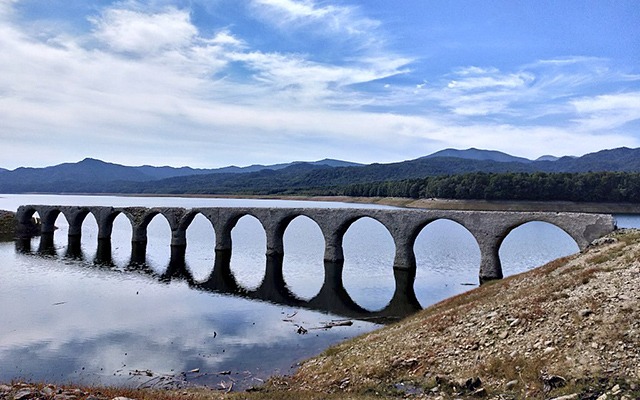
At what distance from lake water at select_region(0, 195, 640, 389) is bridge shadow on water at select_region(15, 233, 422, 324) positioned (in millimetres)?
619

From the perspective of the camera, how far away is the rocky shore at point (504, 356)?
12.6 meters

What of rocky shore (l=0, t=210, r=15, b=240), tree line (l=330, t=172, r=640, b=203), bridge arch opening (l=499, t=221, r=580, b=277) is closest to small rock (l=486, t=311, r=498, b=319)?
bridge arch opening (l=499, t=221, r=580, b=277)

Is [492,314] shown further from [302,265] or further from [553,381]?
[302,265]

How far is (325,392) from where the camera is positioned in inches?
Answer: 602

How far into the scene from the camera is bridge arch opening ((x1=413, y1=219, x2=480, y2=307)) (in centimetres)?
3550

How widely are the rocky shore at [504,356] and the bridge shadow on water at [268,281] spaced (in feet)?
33.2

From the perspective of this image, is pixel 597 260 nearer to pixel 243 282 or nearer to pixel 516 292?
pixel 516 292

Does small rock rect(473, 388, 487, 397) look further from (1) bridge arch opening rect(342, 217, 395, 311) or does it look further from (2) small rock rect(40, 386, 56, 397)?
(1) bridge arch opening rect(342, 217, 395, 311)

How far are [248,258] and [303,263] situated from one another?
698 centimetres

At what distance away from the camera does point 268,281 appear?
1587 inches

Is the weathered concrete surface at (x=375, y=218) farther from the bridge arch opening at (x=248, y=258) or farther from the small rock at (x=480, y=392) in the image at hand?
the small rock at (x=480, y=392)

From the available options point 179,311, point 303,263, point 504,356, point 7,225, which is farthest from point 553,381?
point 7,225

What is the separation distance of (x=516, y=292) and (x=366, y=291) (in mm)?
16293

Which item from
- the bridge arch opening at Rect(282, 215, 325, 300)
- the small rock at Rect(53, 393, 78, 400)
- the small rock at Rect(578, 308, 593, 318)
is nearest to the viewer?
the small rock at Rect(53, 393, 78, 400)
